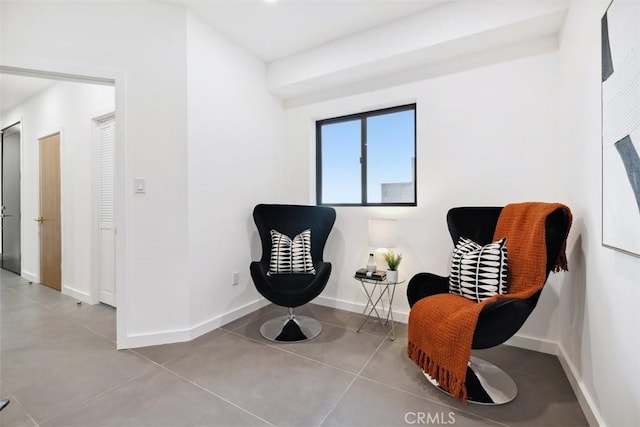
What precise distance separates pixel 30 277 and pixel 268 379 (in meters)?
4.43

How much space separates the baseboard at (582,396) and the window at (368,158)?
1592 millimetres

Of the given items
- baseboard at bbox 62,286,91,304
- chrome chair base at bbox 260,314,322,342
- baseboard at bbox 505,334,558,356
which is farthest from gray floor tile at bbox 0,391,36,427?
baseboard at bbox 505,334,558,356

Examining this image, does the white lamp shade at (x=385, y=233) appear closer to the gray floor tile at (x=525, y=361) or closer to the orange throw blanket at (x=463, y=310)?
the orange throw blanket at (x=463, y=310)

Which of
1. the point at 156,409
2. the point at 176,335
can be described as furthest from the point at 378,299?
the point at 156,409

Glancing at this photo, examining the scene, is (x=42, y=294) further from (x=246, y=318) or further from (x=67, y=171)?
(x=246, y=318)

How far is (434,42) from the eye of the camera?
220cm

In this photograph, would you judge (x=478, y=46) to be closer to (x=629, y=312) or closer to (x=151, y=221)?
(x=629, y=312)

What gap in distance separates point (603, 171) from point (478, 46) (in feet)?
4.96

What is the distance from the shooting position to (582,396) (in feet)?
4.88

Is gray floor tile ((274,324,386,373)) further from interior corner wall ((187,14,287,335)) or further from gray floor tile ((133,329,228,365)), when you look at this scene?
interior corner wall ((187,14,287,335))

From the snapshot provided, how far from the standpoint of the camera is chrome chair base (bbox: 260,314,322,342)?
7.50 feet

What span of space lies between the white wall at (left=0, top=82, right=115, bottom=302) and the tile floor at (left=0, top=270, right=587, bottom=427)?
0.91 metres

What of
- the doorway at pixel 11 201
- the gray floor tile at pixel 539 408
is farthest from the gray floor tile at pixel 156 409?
the doorway at pixel 11 201

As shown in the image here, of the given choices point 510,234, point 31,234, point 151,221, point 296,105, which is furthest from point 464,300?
point 31,234
